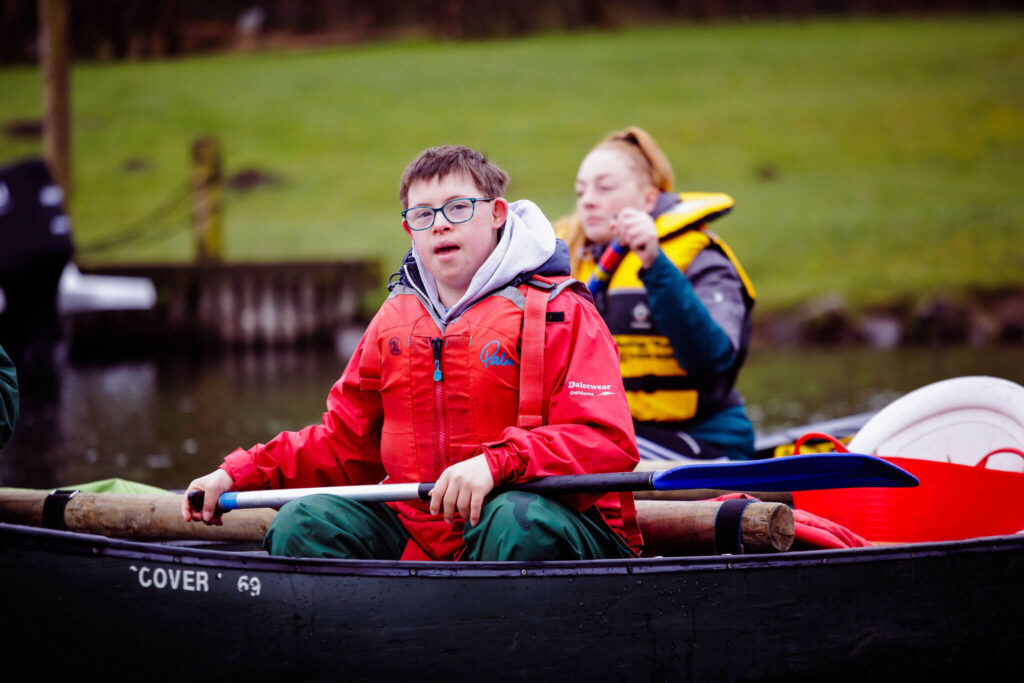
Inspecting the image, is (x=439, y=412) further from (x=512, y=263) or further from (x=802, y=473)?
(x=802, y=473)

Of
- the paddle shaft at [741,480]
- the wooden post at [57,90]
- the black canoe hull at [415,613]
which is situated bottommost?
the black canoe hull at [415,613]

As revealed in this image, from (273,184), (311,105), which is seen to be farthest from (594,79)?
(273,184)

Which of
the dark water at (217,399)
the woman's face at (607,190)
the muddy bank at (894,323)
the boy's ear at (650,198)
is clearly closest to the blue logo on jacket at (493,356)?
the woman's face at (607,190)

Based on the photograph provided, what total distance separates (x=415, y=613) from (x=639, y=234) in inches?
60.5

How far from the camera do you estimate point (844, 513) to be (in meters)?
3.80

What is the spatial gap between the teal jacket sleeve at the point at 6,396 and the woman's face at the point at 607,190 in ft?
6.60

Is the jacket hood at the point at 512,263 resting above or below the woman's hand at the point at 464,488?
above

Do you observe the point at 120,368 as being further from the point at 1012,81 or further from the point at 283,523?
the point at 1012,81

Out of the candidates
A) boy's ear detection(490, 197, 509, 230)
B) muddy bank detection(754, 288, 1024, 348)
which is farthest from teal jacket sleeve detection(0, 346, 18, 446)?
muddy bank detection(754, 288, 1024, 348)

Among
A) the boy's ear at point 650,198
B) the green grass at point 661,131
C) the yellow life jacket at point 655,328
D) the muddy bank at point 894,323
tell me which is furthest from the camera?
the green grass at point 661,131

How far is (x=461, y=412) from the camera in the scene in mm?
2816

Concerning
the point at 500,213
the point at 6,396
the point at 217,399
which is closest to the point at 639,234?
the point at 500,213

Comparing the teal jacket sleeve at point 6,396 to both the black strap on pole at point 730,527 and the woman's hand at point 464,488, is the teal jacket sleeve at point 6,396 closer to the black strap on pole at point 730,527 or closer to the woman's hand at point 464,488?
the woman's hand at point 464,488

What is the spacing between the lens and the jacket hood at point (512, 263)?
9.34 ft
